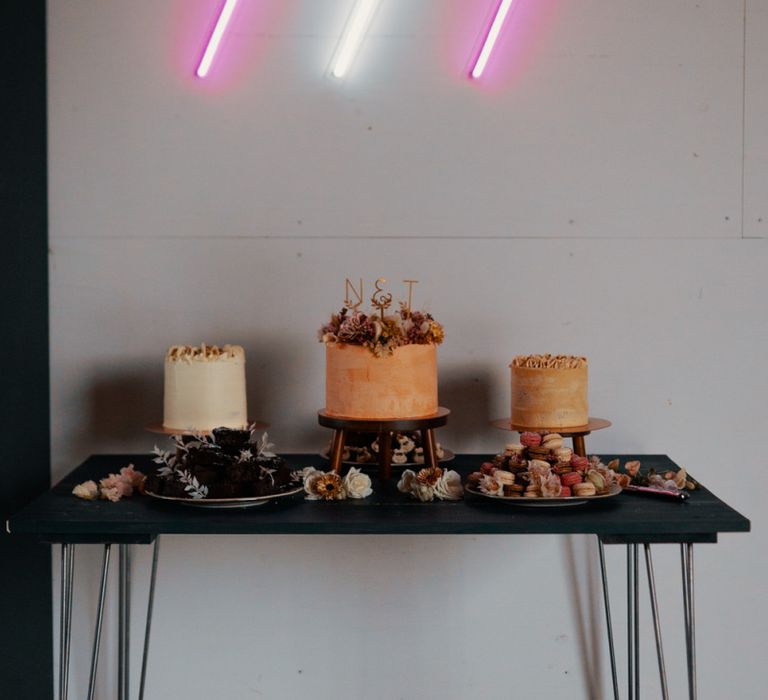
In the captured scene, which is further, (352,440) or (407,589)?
(407,589)

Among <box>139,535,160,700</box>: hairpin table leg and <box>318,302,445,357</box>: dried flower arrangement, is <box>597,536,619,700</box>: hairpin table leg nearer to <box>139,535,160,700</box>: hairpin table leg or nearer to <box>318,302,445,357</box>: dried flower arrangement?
<box>318,302,445,357</box>: dried flower arrangement

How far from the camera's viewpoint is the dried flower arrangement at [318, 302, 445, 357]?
174cm

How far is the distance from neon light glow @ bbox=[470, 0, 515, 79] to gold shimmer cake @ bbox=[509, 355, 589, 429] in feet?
2.34

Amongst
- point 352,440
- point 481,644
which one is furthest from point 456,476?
point 481,644

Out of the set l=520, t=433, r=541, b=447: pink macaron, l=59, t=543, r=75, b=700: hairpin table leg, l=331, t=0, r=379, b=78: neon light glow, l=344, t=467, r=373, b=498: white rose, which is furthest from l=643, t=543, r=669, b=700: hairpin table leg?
l=331, t=0, r=379, b=78: neon light glow

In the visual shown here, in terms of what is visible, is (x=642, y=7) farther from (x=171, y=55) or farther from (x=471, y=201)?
(x=171, y=55)

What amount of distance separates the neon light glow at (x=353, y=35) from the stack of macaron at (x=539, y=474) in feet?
3.09

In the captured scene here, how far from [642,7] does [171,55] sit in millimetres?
1059

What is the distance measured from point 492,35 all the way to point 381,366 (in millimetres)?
840

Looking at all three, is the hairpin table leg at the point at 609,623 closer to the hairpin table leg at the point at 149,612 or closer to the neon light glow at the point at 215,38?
the hairpin table leg at the point at 149,612

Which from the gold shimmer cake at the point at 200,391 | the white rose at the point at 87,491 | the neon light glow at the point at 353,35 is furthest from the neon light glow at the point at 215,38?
the white rose at the point at 87,491

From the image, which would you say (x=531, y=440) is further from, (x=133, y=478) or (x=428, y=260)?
(x=133, y=478)

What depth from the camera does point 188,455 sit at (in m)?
1.69

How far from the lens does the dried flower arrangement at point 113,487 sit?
1.72 metres
